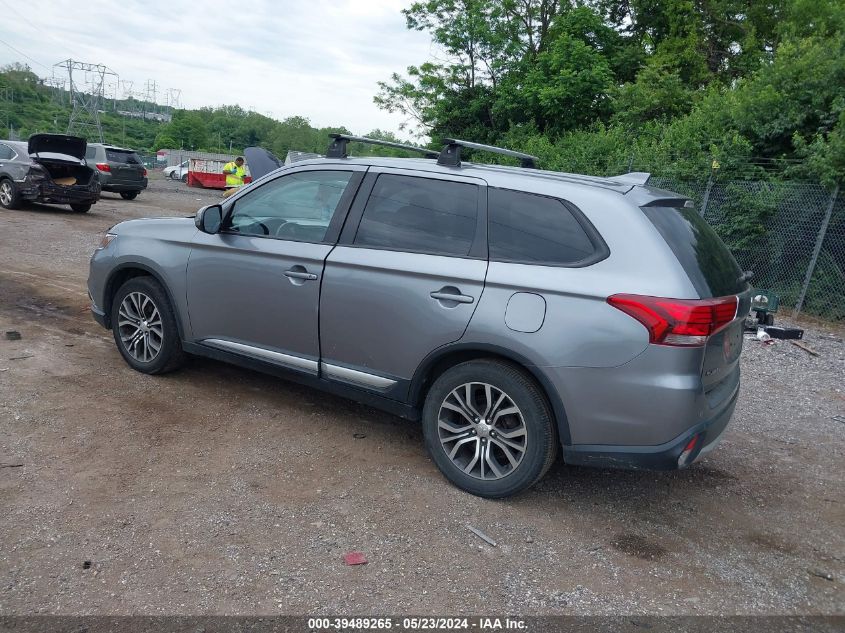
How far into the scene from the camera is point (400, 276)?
378 cm

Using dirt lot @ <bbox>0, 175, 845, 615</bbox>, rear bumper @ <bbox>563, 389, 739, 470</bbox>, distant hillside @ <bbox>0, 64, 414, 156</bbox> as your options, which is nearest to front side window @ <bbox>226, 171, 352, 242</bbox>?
dirt lot @ <bbox>0, 175, 845, 615</bbox>

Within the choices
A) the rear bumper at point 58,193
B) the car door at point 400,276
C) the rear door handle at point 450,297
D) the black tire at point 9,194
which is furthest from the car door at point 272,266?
the black tire at point 9,194

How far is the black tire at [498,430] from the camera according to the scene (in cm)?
342

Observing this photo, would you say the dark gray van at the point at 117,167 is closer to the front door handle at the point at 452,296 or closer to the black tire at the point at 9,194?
the black tire at the point at 9,194

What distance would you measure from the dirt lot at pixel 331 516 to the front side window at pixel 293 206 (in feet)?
4.20

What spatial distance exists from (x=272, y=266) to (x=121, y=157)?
18732mm

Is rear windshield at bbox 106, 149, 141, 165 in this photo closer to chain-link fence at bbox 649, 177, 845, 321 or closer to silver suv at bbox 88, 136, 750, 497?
chain-link fence at bbox 649, 177, 845, 321

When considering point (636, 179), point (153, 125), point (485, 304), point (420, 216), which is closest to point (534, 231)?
point (485, 304)

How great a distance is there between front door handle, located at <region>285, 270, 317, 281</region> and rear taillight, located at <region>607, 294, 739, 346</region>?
1.87 meters

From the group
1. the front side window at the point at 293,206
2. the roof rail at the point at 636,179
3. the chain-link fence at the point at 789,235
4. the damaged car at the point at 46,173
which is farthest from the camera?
the damaged car at the point at 46,173

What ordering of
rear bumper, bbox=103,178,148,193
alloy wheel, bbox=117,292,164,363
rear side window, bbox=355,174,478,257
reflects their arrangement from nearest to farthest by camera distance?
rear side window, bbox=355,174,478,257 < alloy wheel, bbox=117,292,164,363 < rear bumper, bbox=103,178,148,193

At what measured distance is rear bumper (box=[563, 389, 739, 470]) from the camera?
321 cm

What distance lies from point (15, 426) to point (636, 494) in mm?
3824

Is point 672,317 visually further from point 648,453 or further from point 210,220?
point 210,220
